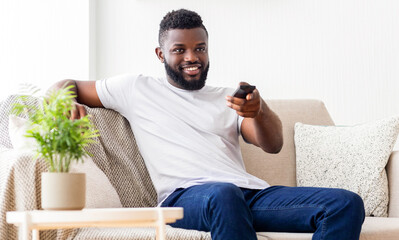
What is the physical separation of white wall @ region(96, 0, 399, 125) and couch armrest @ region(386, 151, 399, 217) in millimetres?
740

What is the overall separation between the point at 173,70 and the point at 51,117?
0.89 metres

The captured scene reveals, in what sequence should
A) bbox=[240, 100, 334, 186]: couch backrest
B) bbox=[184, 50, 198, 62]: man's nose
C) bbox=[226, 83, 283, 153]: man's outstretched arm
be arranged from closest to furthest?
1. bbox=[226, 83, 283, 153]: man's outstretched arm
2. bbox=[184, 50, 198, 62]: man's nose
3. bbox=[240, 100, 334, 186]: couch backrest

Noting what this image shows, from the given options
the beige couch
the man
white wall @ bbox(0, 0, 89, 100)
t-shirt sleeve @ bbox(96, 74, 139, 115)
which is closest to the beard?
the man

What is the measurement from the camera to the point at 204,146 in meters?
1.89

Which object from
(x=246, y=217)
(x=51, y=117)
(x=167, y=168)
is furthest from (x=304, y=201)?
(x=51, y=117)

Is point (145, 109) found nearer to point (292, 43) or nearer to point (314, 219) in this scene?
point (314, 219)

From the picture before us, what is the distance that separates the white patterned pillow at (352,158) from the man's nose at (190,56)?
2.03 feet

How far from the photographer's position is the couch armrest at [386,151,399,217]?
7.00 ft

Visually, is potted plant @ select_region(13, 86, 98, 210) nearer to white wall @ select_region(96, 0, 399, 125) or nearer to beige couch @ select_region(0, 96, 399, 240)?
beige couch @ select_region(0, 96, 399, 240)

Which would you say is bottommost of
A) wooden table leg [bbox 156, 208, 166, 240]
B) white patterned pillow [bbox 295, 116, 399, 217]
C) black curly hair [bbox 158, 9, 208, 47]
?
white patterned pillow [bbox 295, 116, 399, 217]

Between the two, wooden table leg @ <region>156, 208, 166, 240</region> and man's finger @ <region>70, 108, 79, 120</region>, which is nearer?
wooden table leg @ <region>156, 208, 166, 240</region>

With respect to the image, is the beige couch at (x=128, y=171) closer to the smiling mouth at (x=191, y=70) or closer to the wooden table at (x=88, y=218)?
the smiling mouth at (x=191, y=70)

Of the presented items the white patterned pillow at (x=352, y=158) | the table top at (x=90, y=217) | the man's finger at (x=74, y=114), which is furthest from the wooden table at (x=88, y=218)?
the white patterned pillow at (x=352, y=158)

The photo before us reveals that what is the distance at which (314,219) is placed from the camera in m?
1.61
